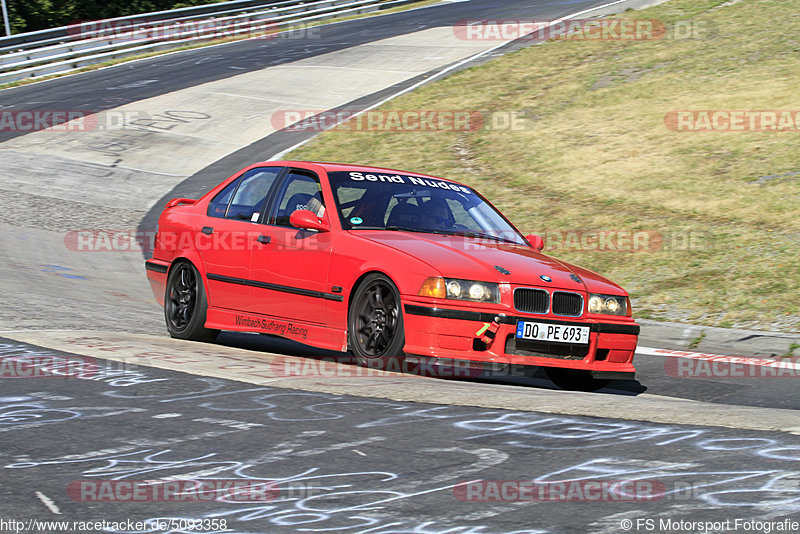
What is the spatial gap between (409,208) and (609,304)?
5.47 ft

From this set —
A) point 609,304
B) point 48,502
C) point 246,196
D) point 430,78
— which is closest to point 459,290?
point 609,304

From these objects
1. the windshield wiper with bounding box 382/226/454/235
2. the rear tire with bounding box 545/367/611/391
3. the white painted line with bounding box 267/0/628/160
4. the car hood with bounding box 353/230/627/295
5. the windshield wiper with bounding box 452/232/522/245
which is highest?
the white painted line with bounding box 267/0/628/160

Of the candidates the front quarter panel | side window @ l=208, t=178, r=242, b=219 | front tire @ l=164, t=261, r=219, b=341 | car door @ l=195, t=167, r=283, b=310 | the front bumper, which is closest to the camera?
the front bumper

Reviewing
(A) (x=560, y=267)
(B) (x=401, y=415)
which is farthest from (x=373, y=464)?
(A) (x=560, y=267)

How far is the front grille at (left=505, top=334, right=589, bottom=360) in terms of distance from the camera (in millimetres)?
6695

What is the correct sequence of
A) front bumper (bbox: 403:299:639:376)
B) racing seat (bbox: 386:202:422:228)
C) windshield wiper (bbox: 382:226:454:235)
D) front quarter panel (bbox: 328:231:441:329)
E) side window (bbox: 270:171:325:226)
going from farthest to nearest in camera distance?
1. side window (bbox: 270:171:325:226)
2. racing seat (bbox: 386:202:422:228)
3. windshield wiper (bbox: 382:226:454:235)
4. front quarter panel (bbox: 328:231:441:329)
5. front bumper (bbox: 403:299:639:376)

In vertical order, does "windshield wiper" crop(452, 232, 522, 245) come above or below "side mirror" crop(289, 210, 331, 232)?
below

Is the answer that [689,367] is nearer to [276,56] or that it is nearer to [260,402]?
[260,402]

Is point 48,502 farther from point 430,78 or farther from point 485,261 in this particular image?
point 430,78

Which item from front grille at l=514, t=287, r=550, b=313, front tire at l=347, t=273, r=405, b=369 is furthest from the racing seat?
front grille at l=514, t=287, r=550, b=313

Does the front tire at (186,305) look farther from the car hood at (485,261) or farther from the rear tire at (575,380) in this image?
the rear tire at (575,380)

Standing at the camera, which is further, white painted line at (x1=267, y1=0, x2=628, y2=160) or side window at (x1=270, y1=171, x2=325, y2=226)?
white painted line at (x1=267, y1=0, x2=628, y2=160)

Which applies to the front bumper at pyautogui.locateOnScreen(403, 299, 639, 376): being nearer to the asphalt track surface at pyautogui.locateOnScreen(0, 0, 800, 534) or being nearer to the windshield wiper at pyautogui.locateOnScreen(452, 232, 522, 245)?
the asphalt track surface at pyautogui.locateOnScreen(0, 0, 800, 534)

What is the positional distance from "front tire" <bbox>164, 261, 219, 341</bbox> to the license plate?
292 cm
